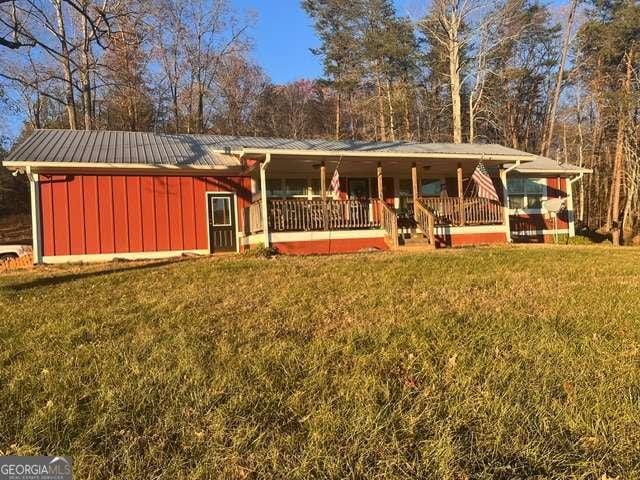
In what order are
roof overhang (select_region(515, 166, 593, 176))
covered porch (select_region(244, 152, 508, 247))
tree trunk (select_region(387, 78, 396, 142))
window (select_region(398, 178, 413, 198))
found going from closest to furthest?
covered porch (select_region(244, 152, 508, 247)) → window (select_region(398, 178, 413, 198)) → roof overhang (select_region(515, 166, 593, 176)) → tree trunk (select_region(387, 78, 396, 142))

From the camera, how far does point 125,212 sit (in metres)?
13.1

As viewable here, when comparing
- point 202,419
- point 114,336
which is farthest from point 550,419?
point 114,336

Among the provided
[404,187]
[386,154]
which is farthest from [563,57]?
[386,154]

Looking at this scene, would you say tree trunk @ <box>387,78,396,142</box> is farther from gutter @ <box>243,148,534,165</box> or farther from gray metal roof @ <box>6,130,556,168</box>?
gutter @ <box>243,148,534,165</box>

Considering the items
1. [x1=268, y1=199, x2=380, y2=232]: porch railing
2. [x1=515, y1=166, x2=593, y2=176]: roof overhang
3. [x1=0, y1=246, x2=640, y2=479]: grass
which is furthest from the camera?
[x1=515, y1=166, x2=593, y2=176]: roof overhang

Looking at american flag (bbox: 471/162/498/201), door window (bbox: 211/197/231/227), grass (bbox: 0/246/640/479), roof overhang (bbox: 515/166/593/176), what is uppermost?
roof overhang (bbox: 515/166/593/176)

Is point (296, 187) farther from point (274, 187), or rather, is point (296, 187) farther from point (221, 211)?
point (221, 211)

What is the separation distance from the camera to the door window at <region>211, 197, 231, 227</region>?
46.8ft

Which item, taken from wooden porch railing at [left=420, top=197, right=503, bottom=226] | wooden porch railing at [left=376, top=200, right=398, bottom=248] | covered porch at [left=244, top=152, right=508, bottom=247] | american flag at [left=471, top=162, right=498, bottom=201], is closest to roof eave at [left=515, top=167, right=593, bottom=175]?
covered porch at [left=244, top=152, right=508, bottom=247]

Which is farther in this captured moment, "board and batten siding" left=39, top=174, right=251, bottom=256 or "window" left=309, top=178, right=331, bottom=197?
"window" left=309, top=178, right=331, bottom=197

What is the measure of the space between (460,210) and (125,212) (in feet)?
31.2

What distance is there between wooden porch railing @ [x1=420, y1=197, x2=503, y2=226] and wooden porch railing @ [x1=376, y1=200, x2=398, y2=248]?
1384 millimetres

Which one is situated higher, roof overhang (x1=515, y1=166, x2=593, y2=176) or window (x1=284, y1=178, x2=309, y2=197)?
roof overhang (x1=515, y1=166, x2=593, y2=176)

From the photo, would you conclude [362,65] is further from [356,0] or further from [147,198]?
[147,198]
